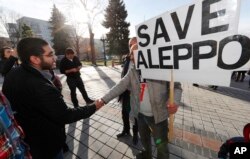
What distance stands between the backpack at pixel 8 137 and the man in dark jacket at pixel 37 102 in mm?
227

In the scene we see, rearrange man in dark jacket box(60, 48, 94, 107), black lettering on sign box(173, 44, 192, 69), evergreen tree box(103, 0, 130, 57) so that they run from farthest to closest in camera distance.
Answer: evergreen tree box(103, 0, 130, 57) → man in dark jacket box(60, 48, 94, 107) → black lettering on sign box(173, 44, 192, 69)

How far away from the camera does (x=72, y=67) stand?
4.79 meters

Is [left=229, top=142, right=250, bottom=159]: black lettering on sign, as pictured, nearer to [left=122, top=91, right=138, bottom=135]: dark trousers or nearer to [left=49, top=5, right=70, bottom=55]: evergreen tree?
[left=122, top=91, right=138, bottom=135]: dark trousers

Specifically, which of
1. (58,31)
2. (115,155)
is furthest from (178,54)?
(58,31)

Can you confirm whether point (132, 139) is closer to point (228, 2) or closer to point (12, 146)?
point (12, 146)

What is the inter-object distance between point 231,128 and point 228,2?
401cm

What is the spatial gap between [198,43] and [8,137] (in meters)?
1.65

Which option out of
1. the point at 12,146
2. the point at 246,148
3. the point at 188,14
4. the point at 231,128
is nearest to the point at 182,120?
the point at 231,128

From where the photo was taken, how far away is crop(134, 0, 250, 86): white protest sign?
111 cm

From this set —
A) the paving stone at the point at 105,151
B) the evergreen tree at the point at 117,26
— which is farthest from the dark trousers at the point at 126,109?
the evergreen tree at the point at 117,26

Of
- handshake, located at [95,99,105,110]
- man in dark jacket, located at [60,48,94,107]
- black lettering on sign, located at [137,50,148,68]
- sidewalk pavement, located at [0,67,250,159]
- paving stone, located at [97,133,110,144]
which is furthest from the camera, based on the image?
man in dark jacket, located at [60,48,94,107]

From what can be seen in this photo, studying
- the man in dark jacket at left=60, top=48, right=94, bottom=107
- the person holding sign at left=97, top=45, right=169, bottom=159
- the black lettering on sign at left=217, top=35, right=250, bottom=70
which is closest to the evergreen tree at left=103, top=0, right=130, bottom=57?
the man in dark jacket at left=60, top=48, right=94, bottom=107

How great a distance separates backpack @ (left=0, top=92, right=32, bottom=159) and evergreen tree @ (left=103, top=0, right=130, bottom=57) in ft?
103

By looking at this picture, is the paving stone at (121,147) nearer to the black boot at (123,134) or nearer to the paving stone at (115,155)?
the paving stone at (115,155)
